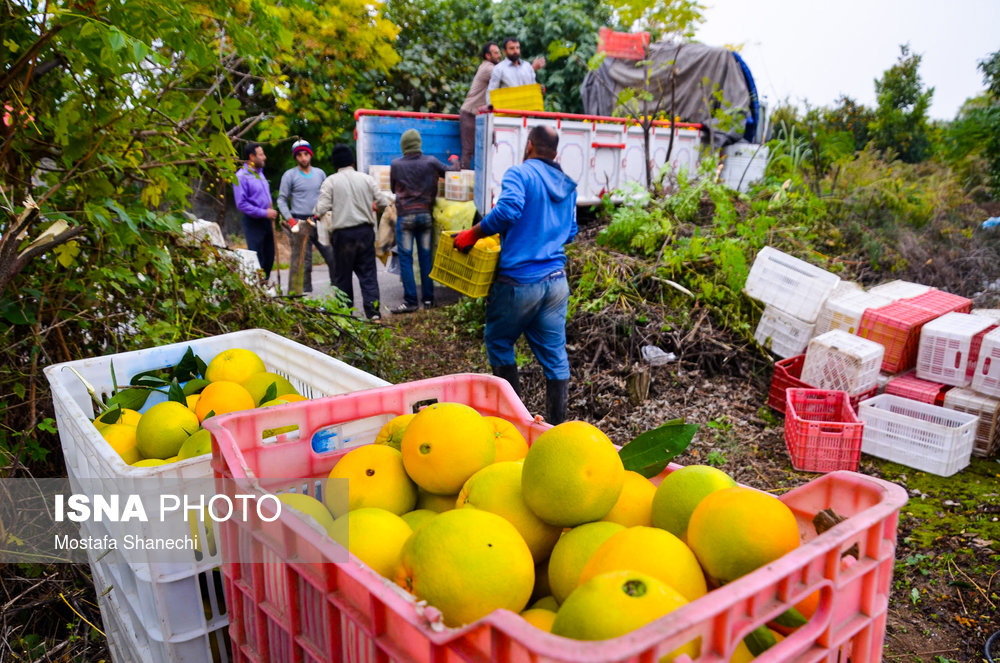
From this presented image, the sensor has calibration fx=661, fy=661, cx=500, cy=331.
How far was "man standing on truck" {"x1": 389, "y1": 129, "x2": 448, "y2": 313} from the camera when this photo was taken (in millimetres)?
7262

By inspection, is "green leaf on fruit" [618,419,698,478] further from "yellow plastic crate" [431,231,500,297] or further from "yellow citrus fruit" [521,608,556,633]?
"yellow plastic crate" [431,231,500,297]

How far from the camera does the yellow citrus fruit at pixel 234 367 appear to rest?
223cm

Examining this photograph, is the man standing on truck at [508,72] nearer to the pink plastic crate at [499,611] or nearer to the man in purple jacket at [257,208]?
the man in purple jacket at [257,208]

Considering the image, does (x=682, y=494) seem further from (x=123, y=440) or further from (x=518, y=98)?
(x=518, y=98)

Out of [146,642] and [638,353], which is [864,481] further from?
[638,353]

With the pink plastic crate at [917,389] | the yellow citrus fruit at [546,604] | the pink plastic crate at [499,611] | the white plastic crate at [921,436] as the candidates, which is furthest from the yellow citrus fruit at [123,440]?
the pink plastic crate at [917,389]

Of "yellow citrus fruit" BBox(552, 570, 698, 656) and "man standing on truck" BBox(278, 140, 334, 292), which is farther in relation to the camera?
"man standing on truck" BBox(278, 140, 334, 292)

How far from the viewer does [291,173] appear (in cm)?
778

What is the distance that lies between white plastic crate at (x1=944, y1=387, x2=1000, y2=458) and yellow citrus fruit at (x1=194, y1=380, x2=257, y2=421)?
4502 millimetres

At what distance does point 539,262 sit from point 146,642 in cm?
293

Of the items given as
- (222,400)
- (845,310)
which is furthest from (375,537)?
(845,310)

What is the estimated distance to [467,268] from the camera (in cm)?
424

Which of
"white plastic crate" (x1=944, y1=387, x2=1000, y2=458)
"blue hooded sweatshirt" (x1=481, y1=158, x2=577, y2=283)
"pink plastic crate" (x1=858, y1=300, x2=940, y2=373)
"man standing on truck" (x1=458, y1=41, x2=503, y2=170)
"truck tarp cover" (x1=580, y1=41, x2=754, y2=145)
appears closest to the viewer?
"blue hooded sweatshirt" (x1=481, y1=158, x2=577, y2=283)

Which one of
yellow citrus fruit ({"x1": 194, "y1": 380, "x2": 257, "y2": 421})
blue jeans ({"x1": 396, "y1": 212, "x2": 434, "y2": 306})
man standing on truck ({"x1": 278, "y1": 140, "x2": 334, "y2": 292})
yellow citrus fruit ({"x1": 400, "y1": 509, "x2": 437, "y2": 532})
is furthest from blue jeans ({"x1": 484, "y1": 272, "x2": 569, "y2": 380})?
man standing on truck ({"x1": 278, "y1": 140, "x2": 334, "y2": 292})
